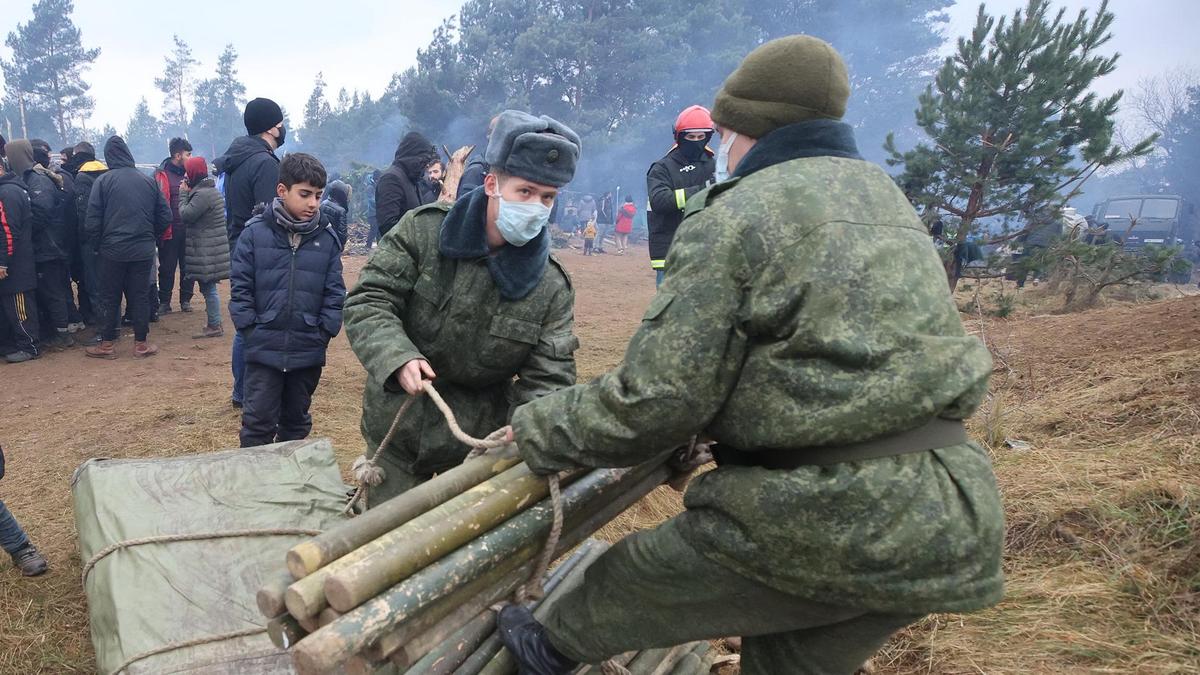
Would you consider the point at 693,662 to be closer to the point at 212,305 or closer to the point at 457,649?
the point at 457,649

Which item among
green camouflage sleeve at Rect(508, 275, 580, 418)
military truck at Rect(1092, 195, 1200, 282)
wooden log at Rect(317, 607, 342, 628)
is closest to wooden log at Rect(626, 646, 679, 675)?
green camouflage sleeve at Rect(508, 275, 580, 418)

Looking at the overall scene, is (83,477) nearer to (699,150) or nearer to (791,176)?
(791,176)

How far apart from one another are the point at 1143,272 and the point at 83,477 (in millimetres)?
10965

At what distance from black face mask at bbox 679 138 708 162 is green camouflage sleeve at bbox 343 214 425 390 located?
3901 mm

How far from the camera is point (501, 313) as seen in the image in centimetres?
258

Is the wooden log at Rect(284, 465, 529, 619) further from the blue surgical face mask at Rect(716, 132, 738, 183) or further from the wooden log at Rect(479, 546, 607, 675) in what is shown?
the blue surgical face mask at Rect(716, 132, 738, 183)

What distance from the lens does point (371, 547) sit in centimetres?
156

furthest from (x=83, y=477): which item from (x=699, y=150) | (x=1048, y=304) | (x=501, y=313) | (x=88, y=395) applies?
(x=1048, y=304)

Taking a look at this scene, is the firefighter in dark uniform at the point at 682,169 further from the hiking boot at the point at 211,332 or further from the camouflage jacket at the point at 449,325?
the hiking boot at the point at 211,332

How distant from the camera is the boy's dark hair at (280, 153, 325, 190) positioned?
13.1ft

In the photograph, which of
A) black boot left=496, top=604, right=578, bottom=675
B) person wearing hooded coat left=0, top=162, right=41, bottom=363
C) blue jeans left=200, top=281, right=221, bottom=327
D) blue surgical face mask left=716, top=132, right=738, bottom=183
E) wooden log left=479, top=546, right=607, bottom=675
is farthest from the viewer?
blue jeans left=200, top=281, right=221, bottom=327

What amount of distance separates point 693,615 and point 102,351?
281 inches

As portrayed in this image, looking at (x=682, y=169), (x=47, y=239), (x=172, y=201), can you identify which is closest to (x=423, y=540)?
(x=682, y=169)

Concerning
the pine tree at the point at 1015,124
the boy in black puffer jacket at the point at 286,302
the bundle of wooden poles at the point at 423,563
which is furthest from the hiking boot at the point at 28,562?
the pine tree at the point at 1015,124
